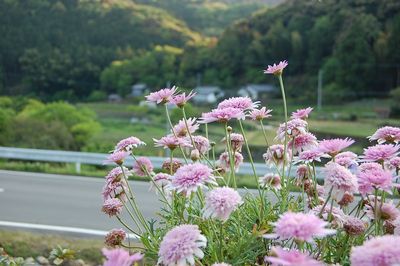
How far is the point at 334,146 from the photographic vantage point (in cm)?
140

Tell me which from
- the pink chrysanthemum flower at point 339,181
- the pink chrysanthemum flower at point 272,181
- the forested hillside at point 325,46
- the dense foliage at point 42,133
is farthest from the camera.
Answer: the forested hillside at point 325,46

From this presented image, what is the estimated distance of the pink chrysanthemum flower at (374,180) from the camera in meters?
1.26

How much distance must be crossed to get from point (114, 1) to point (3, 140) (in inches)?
868

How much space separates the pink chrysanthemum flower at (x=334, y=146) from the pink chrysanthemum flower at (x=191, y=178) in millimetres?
347

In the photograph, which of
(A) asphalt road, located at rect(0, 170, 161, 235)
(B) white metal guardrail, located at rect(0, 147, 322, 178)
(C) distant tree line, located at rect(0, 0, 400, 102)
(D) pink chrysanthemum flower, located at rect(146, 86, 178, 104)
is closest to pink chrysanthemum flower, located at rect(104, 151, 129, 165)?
(D) pink chrysanthemum flower, located at rect(146, 86, 178, 104)

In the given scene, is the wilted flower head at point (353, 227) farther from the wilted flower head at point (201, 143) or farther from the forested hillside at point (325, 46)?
the forested hillside at point (325, 46)

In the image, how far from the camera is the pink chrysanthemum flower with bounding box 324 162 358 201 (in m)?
1.23

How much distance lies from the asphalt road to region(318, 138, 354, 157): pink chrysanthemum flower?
3.77m

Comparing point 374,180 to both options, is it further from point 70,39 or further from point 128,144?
point 70,39

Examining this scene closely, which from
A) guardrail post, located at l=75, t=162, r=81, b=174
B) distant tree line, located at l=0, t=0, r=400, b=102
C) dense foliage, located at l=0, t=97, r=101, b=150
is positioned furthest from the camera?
distant tree line, located at l=0, t=0, r=400, b=102

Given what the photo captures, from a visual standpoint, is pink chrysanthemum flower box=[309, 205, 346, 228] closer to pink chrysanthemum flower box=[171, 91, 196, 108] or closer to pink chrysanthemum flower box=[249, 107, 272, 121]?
pink chrysanthemum flower box=[249, 107, 272, 121]

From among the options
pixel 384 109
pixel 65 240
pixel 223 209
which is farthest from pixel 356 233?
pixel 384 109

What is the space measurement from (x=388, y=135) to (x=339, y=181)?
46 centimetres

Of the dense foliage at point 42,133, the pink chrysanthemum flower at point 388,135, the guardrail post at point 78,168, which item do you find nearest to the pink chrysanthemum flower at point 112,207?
the pink chrysanthemum flower at point 388,135
